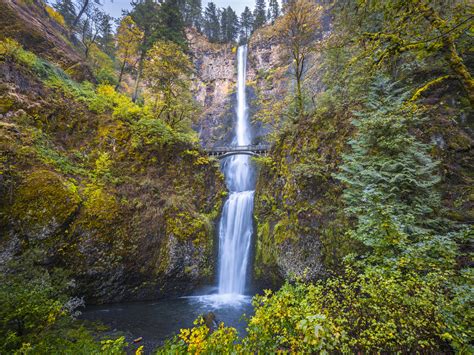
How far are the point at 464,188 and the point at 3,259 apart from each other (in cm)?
1351

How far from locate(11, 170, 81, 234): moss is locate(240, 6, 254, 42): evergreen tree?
5072cm

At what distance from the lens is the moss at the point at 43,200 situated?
689 centimetres

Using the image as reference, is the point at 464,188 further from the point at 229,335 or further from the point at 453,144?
the point at 229,335

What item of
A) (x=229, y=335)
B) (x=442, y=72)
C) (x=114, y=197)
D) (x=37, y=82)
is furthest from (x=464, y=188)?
(x=37, y=82)

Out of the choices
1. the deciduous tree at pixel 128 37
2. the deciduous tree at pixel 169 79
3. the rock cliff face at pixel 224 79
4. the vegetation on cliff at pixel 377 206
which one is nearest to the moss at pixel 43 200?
the vegetation on cliff at pixel 377 206

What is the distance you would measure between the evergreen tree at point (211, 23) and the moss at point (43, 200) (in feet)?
158

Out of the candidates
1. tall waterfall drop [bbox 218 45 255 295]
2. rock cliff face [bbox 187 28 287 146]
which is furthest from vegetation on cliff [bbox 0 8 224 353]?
rock cliff face [bbox 187 28 287 146]

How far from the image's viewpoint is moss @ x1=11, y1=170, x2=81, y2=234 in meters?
6.89

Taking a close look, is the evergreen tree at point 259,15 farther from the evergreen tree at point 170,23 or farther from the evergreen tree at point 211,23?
the evergreen tree at point 170,23

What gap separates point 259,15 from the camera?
44.5 m

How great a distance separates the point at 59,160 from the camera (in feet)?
28.1

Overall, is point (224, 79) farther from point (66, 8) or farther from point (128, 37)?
point (128, 37)

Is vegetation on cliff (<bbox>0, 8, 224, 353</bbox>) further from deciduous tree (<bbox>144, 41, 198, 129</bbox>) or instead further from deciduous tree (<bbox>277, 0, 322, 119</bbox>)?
deciduous tree (<bbox>277, 0, 322, 119</bbox>)

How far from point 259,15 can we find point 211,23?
11.0 metres
